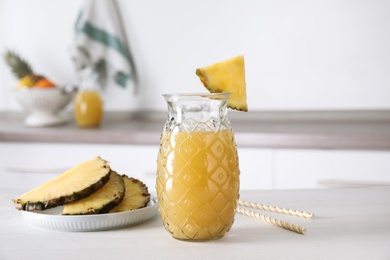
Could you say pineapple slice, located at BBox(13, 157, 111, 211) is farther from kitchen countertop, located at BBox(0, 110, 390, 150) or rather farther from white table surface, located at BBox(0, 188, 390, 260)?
kitchen countertop, located at BBox(0, 110, 390, 150)

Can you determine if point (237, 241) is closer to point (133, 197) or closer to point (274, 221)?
point (274, 221)

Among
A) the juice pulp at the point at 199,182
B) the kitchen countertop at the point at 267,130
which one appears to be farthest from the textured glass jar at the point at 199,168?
the kitchen countertop at the point at 267,130

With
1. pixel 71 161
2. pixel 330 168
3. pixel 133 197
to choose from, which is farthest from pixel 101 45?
pixel 133 197

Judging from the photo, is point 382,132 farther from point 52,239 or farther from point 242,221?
point 52,239

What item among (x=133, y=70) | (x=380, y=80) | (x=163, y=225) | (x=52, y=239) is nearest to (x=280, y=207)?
(x=163, y=225)

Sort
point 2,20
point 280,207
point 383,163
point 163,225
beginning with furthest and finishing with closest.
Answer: point 2,20 → point 383,163 → point 280,207 → point 163,225

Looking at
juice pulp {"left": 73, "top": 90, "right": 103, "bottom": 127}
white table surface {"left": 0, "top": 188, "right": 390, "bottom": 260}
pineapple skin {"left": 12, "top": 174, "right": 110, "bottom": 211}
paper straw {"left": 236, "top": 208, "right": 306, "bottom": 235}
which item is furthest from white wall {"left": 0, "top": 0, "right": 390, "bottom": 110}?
pineapple skin {"left": 12, "top": 174, "right": 110, "bottom": 211}
